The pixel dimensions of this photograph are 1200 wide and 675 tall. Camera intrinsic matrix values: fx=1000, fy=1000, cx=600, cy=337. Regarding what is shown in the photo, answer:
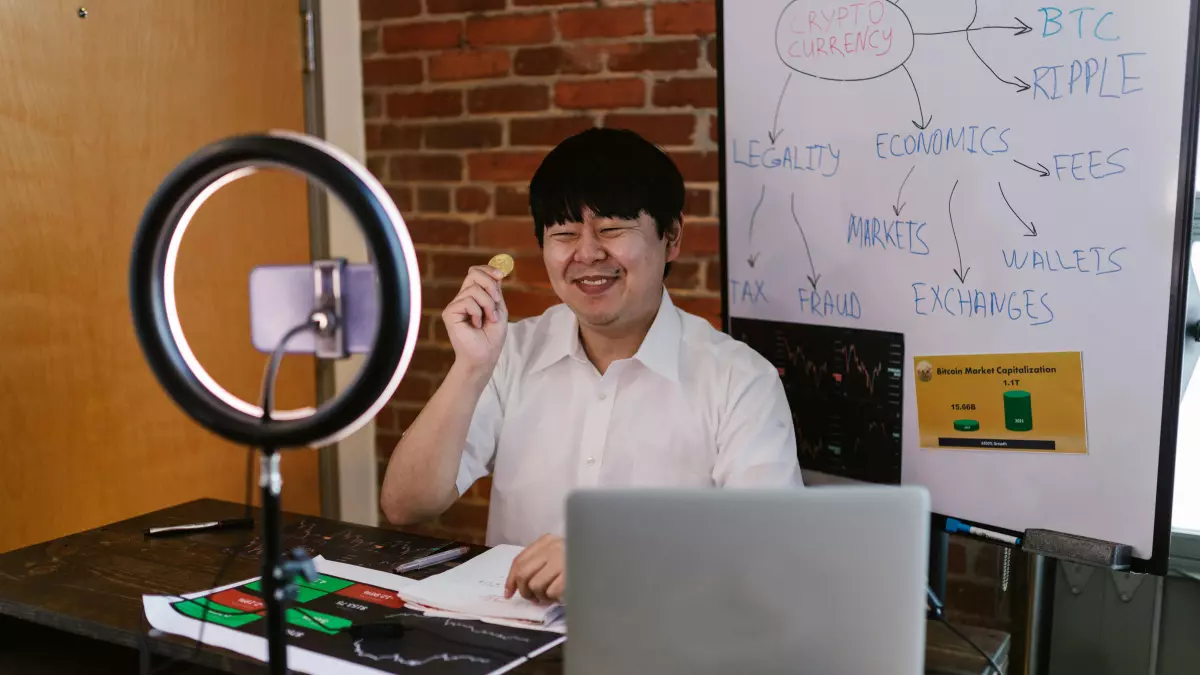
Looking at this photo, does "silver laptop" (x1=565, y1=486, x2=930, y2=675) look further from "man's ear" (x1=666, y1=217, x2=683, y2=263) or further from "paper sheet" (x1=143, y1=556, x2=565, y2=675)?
"man's ear" (x1=666, y1=217, x2=683, y2=263)

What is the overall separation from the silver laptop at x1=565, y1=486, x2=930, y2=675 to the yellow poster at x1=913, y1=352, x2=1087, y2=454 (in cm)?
77

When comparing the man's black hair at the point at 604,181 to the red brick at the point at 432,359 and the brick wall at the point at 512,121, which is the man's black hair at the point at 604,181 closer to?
the brick wall at the point at 512,121

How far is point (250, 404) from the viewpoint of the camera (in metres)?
0.85

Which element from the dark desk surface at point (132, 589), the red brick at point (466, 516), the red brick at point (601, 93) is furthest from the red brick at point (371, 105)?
the dark desk surface at point (132, 589)

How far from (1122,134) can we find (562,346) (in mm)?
938

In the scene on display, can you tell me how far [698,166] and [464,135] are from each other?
0.65 metres

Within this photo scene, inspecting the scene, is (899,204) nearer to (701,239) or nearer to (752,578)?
(701,239)

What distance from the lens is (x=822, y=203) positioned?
1.73 meters

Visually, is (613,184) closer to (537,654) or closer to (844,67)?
(844,67)

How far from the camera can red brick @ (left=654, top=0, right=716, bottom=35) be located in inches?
86.0

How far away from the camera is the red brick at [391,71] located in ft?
8.48

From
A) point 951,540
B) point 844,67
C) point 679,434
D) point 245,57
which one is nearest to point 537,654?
point 679,434

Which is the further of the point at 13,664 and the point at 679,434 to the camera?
the point at 679,434

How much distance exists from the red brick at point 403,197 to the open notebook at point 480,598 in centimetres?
143
